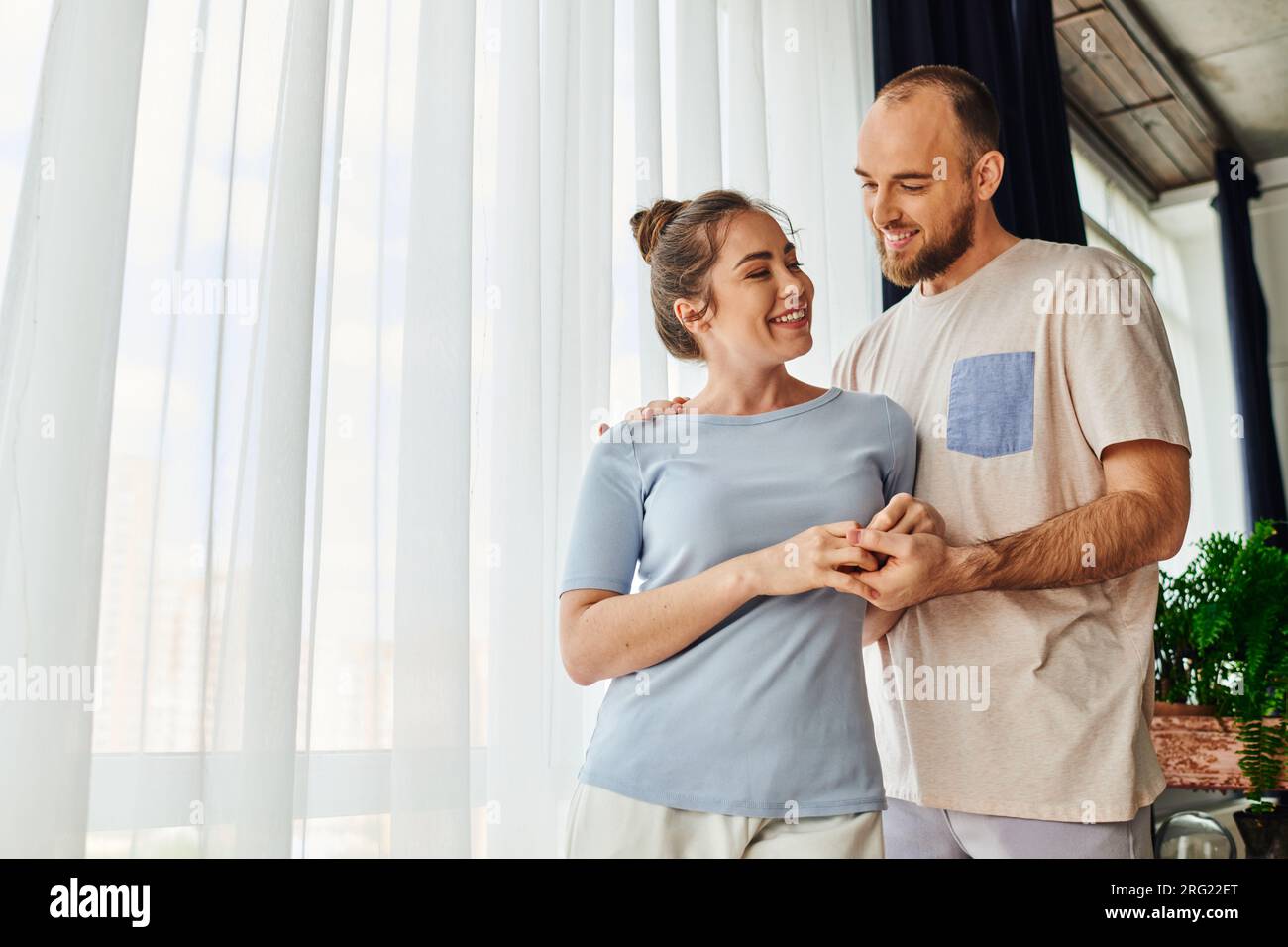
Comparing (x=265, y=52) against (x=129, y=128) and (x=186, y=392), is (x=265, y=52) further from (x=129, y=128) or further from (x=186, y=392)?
(x=186, y=392)

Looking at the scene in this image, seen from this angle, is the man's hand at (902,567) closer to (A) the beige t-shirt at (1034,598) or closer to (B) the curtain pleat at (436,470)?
(A) the beige t-shirt at (1034,598)

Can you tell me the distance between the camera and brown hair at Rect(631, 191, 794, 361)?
48.4 inches

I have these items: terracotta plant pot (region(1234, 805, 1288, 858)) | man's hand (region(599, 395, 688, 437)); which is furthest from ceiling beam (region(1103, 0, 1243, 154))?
man's hand (region(599, 395, 688, 437))

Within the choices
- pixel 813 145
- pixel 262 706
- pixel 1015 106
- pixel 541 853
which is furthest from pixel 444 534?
pixel 1015 106

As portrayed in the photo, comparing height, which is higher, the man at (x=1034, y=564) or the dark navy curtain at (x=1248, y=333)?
the dark navy curtain at (x=1248, y=333)

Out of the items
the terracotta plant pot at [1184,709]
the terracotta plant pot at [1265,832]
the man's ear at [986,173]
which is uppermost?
the man's ear at [986,173]

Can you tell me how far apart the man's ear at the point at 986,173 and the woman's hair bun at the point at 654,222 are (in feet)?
1.46

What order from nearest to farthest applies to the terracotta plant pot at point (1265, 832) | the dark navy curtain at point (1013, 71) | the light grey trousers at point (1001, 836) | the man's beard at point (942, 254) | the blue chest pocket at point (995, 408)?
the light grey trousers at point (1001, 836)
the blue chest pocket at point (995, 408)
the man's beard at point (942, 254)
the terracotta plant pot at point (1265, 832)
the dark navy curtain at point (1013, 71)

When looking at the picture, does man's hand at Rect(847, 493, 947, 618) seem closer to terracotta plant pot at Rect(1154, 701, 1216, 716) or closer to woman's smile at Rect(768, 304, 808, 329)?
woman's smile at Rect(768, 304, 808, 329)

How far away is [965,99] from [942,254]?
23 centimetres

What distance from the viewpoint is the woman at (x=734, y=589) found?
38.1 inches

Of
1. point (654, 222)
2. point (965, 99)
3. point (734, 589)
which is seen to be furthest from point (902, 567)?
point (965, 99)

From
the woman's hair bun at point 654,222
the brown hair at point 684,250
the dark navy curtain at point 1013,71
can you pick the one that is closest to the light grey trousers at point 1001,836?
the brown hair at point 684,250
